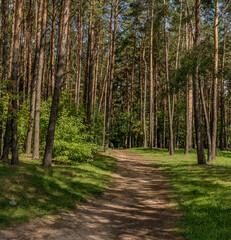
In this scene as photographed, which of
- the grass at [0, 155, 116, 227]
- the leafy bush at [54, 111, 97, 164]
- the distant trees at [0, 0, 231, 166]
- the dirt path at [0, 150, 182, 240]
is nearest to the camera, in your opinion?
the dirt path at [0, 150, 182, 240]

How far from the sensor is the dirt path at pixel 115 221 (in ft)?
18.1

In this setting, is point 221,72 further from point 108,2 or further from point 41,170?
point 108,2

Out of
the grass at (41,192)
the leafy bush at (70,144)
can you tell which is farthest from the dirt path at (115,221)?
the leafy bush at (70,144)

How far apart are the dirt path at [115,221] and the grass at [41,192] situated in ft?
1.22

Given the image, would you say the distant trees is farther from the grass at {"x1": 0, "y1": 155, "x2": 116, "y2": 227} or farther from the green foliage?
the grass at {"x1": 0, "y1": 155, "x2": 116, "y2": 227}

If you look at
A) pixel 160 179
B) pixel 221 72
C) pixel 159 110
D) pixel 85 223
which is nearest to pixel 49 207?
pixel 85 223

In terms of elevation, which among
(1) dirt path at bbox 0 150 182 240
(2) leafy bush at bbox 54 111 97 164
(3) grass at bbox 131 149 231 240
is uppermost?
(2) leafy bush at bbox 54 111 97 164

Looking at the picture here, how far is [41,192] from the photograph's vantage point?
782 centimetres

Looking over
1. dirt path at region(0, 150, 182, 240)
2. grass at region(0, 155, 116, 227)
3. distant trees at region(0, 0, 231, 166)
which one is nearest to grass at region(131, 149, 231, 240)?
dirt path at region(0, 150, 182, 240)

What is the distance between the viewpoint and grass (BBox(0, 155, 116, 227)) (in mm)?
6250

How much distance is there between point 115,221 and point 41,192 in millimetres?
2643

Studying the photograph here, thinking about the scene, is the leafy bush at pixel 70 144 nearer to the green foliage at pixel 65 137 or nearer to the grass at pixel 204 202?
the green foliage at pixel 65 137

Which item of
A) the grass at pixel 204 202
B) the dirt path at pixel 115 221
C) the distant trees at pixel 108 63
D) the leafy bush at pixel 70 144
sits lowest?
the dirt path at pixel 115 221

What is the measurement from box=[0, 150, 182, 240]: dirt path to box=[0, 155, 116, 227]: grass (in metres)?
0.37
